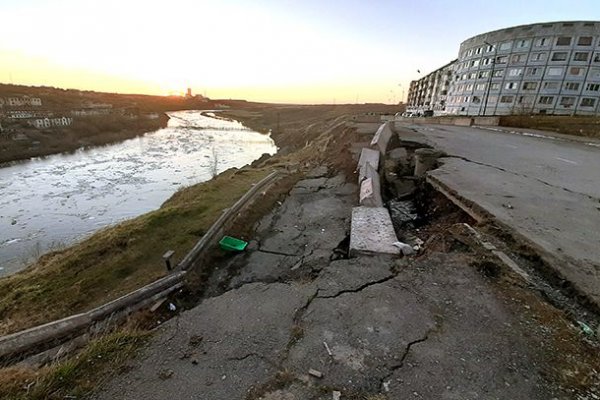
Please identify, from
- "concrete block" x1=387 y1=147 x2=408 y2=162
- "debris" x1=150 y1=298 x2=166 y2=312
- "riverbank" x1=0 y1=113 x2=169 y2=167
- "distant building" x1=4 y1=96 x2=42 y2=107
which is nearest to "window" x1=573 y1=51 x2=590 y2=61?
"concrete block" x1=387 y1=147 x2=408 y2=162

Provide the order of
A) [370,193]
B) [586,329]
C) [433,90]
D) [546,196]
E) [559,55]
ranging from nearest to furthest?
1. [586,329]
2. [546,196]
3. [370,193]
4. [559,55]
5. [433,90]

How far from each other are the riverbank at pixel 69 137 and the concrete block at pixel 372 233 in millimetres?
41699

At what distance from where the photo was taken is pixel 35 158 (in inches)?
1357

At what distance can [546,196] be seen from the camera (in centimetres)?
556

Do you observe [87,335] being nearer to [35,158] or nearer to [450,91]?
[35,158]

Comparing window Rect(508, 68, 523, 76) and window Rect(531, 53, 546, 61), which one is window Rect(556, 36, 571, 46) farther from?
window Rect(508, 68, 523, 76)

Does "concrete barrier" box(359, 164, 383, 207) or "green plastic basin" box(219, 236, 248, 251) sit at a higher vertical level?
"concrete barrier" box(359, 164, 383, 207)

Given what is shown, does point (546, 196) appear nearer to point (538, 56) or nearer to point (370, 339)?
point (370, 339)

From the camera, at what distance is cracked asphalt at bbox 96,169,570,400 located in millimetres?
2287

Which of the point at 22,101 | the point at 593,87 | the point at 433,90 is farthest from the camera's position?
the point at 433,90

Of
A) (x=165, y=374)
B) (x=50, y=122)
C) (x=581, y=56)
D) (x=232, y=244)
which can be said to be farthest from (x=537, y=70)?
(x=50, y=122)

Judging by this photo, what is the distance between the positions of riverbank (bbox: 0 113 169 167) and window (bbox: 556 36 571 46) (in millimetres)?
69720

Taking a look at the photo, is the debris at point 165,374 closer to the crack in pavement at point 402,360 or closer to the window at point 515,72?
the crack in pavement at point 402,360

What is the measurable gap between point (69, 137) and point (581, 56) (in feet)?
248
